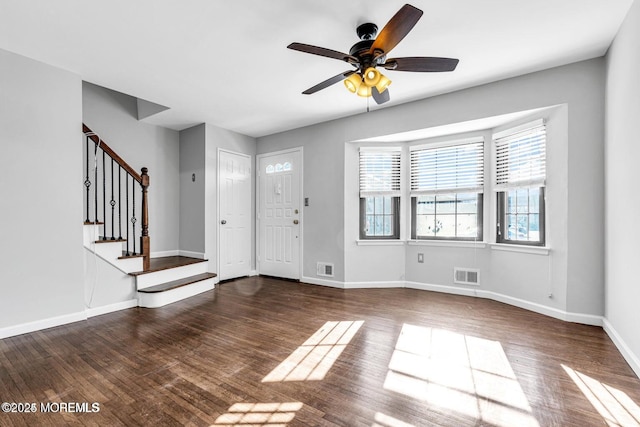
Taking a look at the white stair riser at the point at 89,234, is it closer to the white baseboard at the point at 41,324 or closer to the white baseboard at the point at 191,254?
the white baseboard at the point at 41,324

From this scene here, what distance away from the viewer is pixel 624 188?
247 cm

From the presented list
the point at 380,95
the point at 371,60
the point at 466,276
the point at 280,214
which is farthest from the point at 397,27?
the point at 280,214

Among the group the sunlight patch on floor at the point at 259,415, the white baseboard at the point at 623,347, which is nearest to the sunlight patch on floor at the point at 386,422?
the sunlight patch on floor at the point at 259,415

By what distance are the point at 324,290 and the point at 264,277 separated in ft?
4.83

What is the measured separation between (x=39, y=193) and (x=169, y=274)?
1.79m

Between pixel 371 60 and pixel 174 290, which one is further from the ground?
pixel 371 60

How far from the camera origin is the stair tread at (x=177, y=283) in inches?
151

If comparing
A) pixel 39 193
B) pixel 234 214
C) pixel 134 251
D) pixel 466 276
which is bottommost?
Answer: pixel 466 276

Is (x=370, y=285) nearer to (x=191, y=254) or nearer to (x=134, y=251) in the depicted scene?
(x=191, y=254)

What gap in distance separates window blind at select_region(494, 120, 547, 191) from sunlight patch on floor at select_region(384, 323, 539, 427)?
2149mm

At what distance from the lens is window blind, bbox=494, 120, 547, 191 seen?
353 cm

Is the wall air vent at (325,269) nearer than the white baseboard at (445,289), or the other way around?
the white baseboard at (445,289)

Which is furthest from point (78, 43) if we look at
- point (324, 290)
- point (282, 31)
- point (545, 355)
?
point (545, 355)

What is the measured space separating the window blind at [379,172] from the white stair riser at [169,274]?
2924 mm
